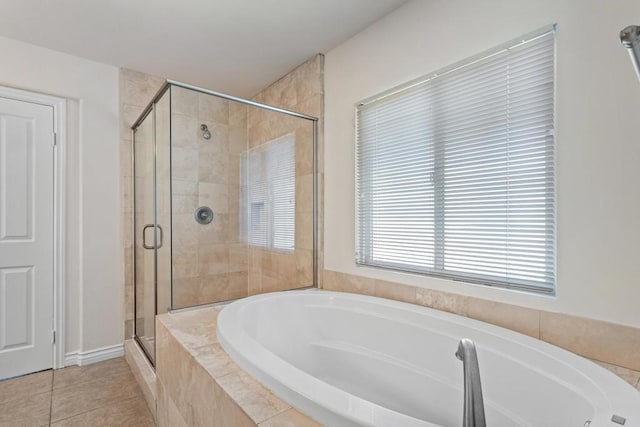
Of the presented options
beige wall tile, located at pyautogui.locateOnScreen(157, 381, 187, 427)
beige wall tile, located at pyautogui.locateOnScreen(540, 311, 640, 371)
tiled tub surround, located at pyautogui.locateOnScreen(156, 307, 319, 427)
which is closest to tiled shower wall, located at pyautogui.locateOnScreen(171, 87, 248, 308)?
tiled tub surround, located at pyautogui.locateOnScreen(156, 307, 319, 427)

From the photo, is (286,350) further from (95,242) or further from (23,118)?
(23,118)

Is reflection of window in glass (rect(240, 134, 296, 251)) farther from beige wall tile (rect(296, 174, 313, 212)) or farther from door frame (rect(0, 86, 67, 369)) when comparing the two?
door frame (rect(0, 86, 67, 369))

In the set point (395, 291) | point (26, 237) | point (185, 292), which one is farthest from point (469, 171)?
point (26, 237)

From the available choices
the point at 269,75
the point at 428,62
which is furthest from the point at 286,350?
the point at 269,75

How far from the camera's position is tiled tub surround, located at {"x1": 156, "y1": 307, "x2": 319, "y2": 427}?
90 centimetres

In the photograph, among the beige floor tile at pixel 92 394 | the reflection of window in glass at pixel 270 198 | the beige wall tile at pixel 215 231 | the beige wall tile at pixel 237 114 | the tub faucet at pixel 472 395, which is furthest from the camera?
the reflection of window in glass at pixel 270 198

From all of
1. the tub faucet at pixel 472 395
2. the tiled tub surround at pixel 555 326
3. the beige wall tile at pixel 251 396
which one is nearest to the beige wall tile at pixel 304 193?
the tiled tub surround at pixel 555 326

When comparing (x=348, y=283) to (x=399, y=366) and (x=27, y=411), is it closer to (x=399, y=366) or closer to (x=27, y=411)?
(x=399, y=366)

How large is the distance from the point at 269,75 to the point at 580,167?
243 centimetres

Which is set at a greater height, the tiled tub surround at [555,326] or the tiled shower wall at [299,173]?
the tiled shower wall at [299,173]

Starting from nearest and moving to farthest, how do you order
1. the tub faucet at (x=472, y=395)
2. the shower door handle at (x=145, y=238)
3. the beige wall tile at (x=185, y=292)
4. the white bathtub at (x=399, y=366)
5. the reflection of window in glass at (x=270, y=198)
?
1. the tub faucet at (x=472, y=395)
2. the white bathtub at (x=399, y=366)
3. the beige wall tile at (x=185, y=292)
4. the shower door handle at (x=145, y=238)
5. the reflection of window in glass at (x=270, y=198)

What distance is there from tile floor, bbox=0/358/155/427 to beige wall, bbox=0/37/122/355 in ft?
0.86

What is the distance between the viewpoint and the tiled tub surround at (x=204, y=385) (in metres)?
0.90

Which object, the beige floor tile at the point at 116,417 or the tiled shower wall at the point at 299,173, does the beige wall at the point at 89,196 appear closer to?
the beige floor tile at the point at 116,417
